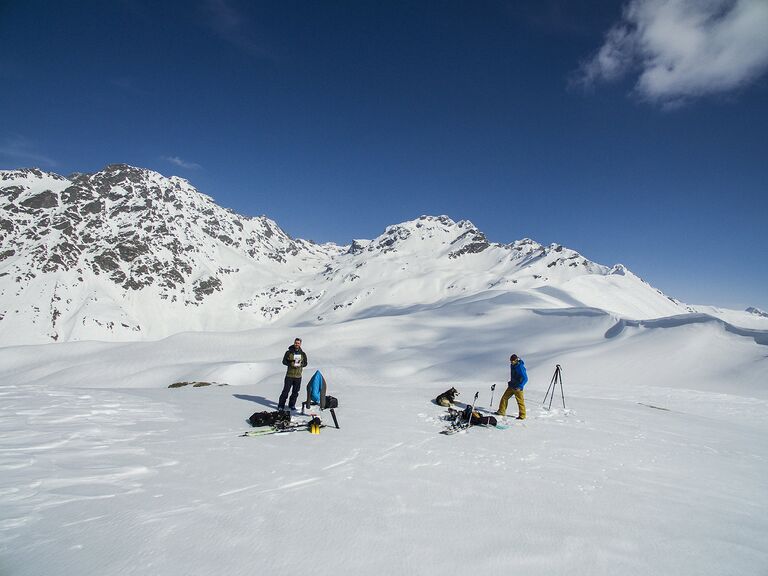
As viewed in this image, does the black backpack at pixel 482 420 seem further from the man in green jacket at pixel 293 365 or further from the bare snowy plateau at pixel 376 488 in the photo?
the man in green jacket at pixel 293 365

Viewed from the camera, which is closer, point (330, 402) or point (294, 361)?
point (294, 361)

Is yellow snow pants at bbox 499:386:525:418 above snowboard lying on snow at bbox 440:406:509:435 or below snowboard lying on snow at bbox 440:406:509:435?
above

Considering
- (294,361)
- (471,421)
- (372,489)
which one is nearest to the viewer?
(372,489)

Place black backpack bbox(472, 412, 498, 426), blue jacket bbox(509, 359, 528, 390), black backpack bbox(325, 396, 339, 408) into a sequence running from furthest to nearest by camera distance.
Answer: blue jacket bbox(509, 359, 528, 390) < black backpack bbox(325, 396, 339, 408) < black backpack bbox(472, 412, 498, 426)

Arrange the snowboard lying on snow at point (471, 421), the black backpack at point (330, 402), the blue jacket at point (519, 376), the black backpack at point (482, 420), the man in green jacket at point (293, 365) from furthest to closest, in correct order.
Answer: the blue jacket at point (519, 376) → the black backpack at point (330, 402) → the man in green jacket at point (293, 365) → the black backpack at point (482, 420) → the snowboard lying on snow at point (471, 421)

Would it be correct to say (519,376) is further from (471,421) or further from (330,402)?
(330,402)

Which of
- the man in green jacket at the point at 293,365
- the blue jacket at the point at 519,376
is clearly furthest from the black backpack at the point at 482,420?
the man in green jacket at the point at 293,365

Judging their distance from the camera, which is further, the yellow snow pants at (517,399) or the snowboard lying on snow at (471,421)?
the yellow snow pants at (517,399)

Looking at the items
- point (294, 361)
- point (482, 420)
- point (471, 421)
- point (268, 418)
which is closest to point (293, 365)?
point (294, 361)

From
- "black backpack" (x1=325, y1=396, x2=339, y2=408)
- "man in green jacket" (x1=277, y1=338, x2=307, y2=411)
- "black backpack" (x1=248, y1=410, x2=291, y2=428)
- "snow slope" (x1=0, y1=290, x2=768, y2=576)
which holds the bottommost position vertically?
"snow slope" (x1=0, y1=290, x2=768, y2=576)

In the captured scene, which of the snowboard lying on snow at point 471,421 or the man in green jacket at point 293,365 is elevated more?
the man in green jacket at point 293,365

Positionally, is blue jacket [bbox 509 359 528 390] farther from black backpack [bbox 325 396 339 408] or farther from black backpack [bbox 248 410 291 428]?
black backpack [bbox 248 410 291 428]

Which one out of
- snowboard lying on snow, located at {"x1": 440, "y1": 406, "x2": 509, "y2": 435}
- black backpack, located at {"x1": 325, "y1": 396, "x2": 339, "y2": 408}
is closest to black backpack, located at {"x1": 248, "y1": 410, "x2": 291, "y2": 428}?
black backpack, located at {"x1": 325, "y1": 396, "x2": 339, "y2": 408}

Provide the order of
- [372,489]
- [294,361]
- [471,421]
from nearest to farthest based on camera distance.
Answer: [372,489]
[471,421]
[294,361]
